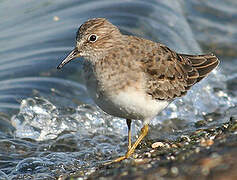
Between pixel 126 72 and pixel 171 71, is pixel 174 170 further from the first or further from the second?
pixel 171 71

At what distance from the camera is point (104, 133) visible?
35.7 feet

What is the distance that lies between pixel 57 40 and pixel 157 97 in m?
6.92

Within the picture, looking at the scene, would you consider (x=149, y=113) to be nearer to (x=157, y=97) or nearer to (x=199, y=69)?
(x=157, y=97)

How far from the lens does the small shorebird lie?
7.21 metres

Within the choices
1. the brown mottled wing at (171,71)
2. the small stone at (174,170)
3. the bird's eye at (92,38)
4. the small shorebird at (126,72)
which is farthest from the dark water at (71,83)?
the small stone at (174,170)

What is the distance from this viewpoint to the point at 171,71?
830cm

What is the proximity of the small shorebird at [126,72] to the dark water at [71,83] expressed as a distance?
3.66ft

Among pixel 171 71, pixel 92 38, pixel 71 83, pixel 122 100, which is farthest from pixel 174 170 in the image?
pixel 71 83

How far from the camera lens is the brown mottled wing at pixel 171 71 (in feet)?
25.6

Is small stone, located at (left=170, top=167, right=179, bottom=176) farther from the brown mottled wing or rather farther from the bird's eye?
the bird's eye

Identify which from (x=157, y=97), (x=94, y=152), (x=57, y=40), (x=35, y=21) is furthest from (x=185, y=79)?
(x=35, y=21)

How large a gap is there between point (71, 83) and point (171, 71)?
4.90 m

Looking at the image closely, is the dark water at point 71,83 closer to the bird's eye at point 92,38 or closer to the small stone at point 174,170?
the bird's eye at point 92,38

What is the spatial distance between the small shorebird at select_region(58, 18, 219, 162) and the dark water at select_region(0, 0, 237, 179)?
1.11 metres
